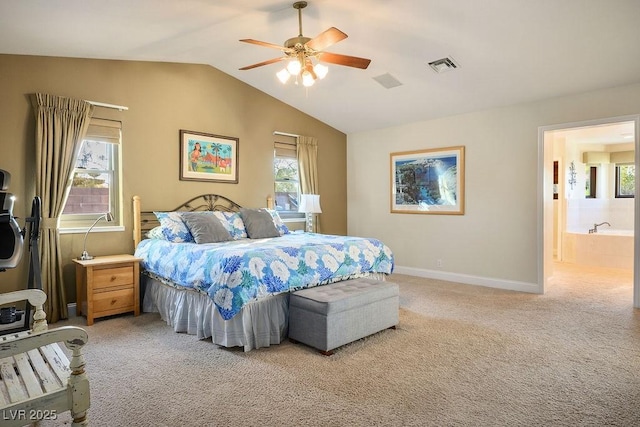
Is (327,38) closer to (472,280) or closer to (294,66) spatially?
(294,66)

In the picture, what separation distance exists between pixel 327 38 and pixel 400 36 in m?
1.31

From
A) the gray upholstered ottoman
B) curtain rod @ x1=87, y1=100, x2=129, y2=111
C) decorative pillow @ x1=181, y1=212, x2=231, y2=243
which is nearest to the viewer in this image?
the gray upholstered ottoman

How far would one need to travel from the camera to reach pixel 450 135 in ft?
19.1

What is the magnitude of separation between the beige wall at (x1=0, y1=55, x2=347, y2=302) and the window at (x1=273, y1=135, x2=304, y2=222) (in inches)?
7.6

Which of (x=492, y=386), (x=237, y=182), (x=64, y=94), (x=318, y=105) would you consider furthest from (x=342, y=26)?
(x=492, y=386)

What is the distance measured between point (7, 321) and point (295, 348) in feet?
7.27

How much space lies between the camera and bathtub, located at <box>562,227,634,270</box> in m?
6.71

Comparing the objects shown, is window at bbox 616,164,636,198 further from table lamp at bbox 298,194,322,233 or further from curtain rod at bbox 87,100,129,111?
curtain rod at bbox 87,100,129,111

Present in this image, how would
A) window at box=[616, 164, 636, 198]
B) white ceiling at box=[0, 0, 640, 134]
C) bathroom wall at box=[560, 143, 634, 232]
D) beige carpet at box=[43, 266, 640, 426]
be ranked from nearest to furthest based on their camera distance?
beige carpet at box=[43, 266, 640, 426] < white ceiling at box=[0, 0, 640, 134] < bathroom wall at box=[560, 143, 634, 232] < window at box=[616, 164, 636, 198]

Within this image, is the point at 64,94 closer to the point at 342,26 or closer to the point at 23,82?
the point at 23,82

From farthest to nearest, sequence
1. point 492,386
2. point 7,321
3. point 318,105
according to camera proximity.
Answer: point 318,105 → point 7,321 → point 492,386

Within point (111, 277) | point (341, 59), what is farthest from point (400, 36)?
point (111, 277)

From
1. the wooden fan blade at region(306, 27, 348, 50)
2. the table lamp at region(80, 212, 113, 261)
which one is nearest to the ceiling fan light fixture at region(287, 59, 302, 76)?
the wooden fan blade at region(306, 27, 348, 50)

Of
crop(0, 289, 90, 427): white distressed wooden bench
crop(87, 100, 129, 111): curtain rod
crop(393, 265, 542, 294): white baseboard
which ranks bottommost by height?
crop(393, 265, 542, 294): white baseboard
